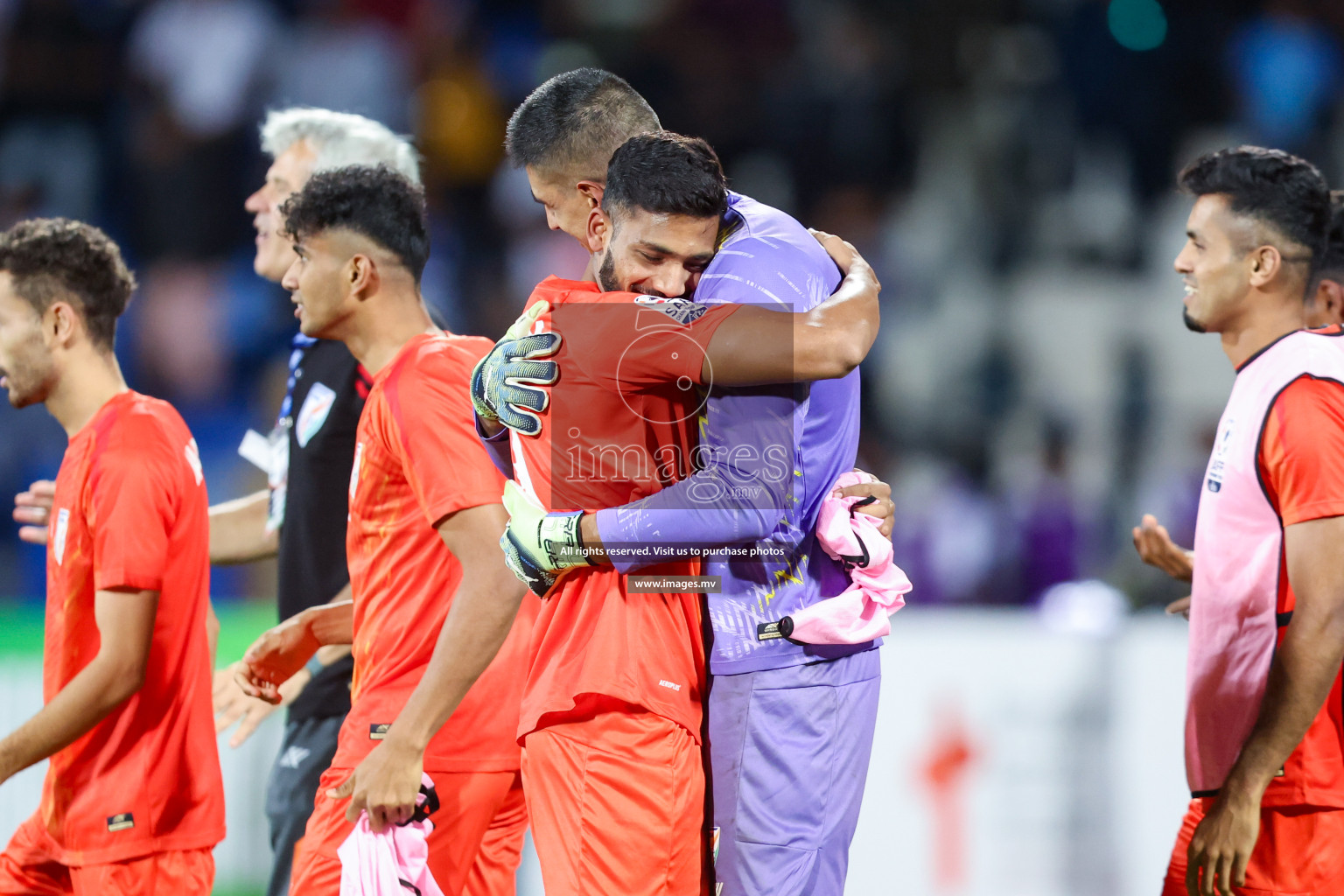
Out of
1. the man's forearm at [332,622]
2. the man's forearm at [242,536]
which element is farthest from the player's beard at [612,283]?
the man's forearm at [242,536]

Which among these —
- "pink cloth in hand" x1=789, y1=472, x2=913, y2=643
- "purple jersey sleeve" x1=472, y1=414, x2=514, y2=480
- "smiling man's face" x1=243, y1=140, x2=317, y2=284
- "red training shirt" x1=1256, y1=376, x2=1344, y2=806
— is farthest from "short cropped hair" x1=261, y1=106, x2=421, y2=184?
"red training shirt" x1=1256, y1=376, x2=1344, y2=806

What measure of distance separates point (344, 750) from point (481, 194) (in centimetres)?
835

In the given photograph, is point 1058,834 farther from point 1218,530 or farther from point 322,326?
point 322,326

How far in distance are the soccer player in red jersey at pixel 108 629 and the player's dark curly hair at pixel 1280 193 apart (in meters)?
3.09

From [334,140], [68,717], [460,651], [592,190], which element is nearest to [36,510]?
[68,717]

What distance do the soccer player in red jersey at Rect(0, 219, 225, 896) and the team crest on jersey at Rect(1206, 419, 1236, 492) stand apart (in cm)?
286

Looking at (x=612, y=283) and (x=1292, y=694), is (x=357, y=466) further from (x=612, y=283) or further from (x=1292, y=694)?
(x=1292, y=694)

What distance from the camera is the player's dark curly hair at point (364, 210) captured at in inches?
159

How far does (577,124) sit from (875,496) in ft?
4.30

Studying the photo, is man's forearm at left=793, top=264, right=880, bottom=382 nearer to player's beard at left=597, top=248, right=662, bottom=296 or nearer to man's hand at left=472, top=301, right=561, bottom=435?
player's beard at left=597, top=248, right=662, bottom=296

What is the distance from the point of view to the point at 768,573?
3.14 meters

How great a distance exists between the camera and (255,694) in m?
3.84

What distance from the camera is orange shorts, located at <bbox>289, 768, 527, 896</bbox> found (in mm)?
3508

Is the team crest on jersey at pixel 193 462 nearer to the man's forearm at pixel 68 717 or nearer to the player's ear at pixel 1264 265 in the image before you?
the man's forearm at pixel 68 717
